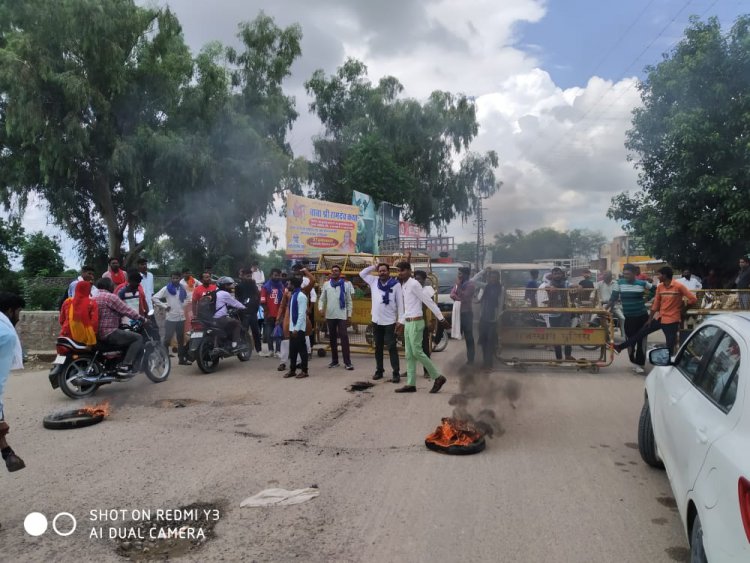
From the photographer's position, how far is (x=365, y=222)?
102ft

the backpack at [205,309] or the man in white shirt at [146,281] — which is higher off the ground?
the man in white shirt at [146,281]

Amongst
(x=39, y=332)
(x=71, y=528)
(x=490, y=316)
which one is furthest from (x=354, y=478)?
(x=39, y=332)

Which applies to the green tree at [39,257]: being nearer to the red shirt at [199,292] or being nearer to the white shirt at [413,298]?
the red shirt at [199,292]

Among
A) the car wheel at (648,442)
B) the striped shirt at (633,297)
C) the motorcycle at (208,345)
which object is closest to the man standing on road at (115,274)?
the motorcycle at (208,345)

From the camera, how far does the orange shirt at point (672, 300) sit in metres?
→ 8.54

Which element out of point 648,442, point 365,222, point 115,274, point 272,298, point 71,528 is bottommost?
point 71,528

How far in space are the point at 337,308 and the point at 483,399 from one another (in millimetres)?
3314

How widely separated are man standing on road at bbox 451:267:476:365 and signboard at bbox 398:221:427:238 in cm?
2592

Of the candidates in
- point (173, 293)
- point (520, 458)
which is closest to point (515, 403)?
point (520, 458)

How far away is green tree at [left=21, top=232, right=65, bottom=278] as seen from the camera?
2286 centimetres

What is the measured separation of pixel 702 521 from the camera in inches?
96.0

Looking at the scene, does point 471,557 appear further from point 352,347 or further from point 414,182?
point 414,182

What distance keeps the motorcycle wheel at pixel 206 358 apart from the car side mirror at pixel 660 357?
682 cm

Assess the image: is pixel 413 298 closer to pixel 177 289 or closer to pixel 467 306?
pixel 467 306
